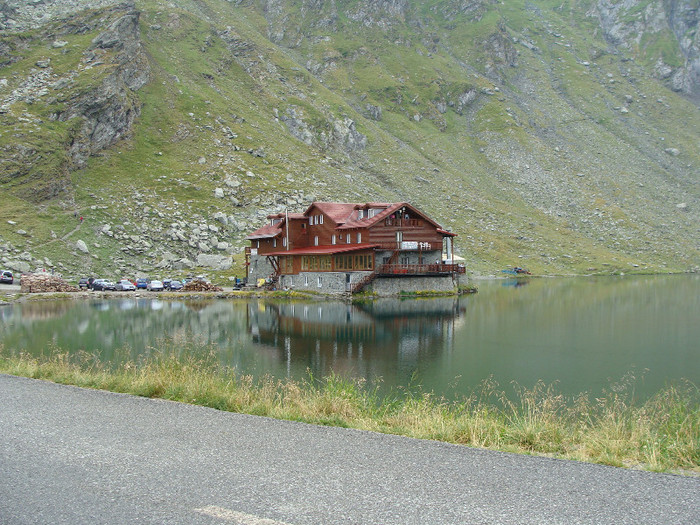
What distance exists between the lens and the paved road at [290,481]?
7.54 meters

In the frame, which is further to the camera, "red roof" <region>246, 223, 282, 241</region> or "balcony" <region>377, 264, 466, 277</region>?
"red roof" <region>246, 223, 282, 241</region>

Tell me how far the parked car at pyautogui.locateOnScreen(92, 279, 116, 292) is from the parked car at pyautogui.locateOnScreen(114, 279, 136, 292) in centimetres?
62

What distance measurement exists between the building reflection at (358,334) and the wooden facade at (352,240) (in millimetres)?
8246

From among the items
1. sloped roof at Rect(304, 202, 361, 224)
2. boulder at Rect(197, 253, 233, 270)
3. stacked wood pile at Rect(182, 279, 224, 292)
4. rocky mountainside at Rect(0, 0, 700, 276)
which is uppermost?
rocky mountainside at Rect(0, 0, 700, 276)

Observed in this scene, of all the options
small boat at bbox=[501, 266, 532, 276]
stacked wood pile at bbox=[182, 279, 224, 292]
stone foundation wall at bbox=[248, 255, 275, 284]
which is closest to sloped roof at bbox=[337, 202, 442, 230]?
stone foundation wall at bbox=[248, 255, 275, 284]

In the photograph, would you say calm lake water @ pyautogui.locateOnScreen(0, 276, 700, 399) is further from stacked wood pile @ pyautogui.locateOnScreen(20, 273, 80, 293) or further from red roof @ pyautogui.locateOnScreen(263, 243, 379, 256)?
red roof @ pyautogui.locateOnScreen(263, 243, 379, 256)

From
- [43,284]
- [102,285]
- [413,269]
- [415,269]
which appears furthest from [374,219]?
[43,284]

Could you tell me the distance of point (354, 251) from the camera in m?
67.4

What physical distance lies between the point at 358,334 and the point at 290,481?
101 ft

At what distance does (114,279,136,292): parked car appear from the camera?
2685 inches

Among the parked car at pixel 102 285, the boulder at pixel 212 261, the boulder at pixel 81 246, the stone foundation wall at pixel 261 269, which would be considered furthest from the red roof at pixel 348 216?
the boulder at pixel 81 246

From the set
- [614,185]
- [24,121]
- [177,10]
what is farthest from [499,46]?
[24,121]

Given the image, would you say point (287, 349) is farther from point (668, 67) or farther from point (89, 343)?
point (668, 67)

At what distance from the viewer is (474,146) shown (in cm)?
15462
